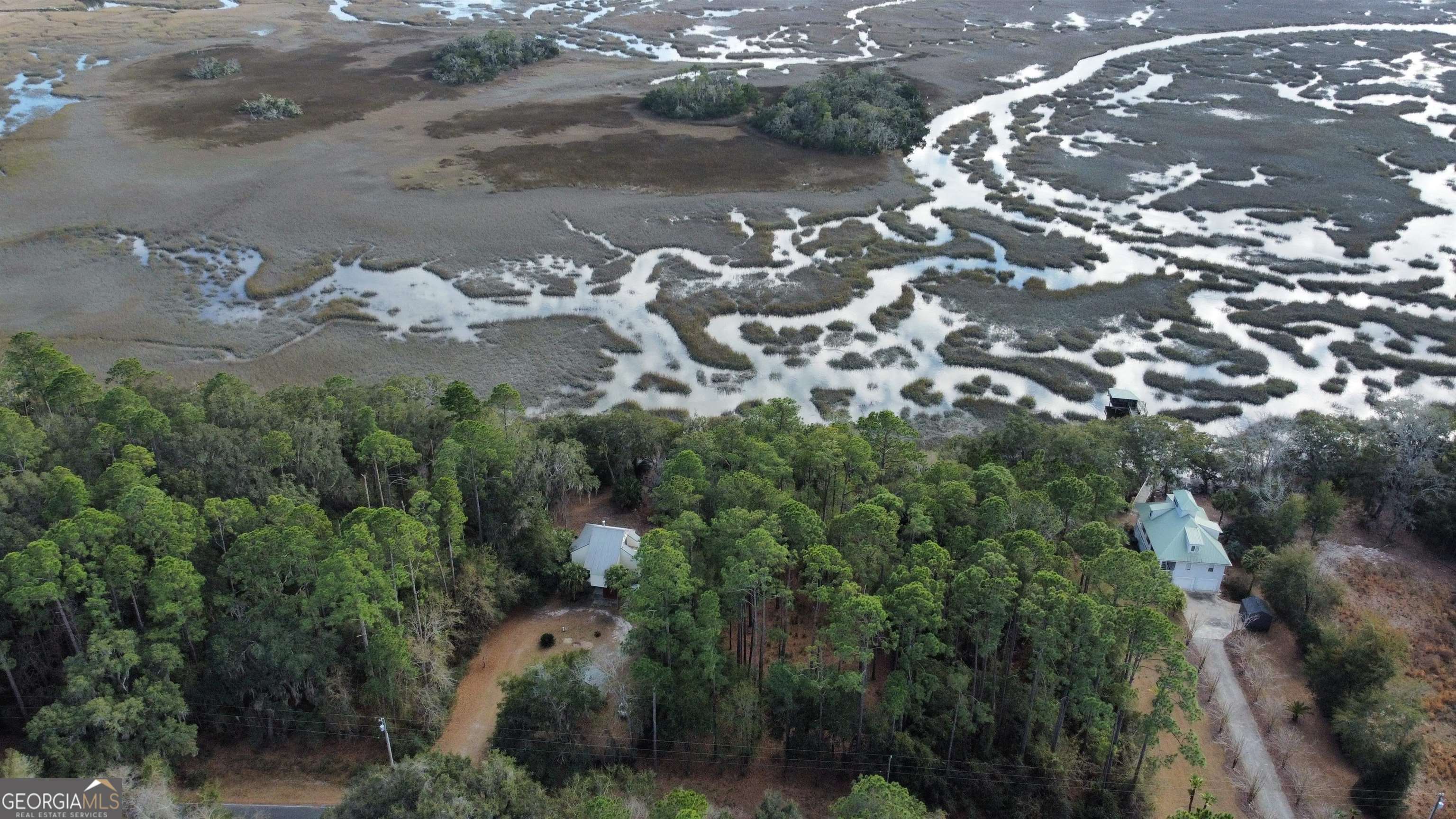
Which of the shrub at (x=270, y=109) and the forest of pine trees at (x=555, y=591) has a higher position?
the shrub at (x=270, y=109)

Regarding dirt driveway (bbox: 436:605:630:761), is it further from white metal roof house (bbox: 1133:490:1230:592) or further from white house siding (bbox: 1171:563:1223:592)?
white house siding (bbox: 1171:563:1223:592)

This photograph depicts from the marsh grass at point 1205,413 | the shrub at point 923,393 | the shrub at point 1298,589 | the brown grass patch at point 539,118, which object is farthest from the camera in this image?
the brown grass patch at point 539,118

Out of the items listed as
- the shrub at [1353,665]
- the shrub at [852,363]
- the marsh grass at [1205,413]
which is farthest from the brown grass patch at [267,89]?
the shrub at [1353,665]

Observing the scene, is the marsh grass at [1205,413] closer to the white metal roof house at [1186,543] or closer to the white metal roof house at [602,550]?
the white metal roof house at [1186,543]

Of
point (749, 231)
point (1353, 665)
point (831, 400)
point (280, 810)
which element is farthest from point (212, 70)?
point (1353, 665)

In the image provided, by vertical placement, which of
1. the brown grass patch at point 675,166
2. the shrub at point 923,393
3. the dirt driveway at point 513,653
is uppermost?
the brown grass patch at point 675,166

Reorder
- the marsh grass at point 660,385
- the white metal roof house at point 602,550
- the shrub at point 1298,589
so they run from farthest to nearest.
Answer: the marsh grass at point 660,385 < the white metal roof house at point 602,550 < the shrub at point 1298,589

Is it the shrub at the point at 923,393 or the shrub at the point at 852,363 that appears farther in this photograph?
the shrub at the point at 852,363

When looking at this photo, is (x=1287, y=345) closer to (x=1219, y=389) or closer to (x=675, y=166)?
(x=1219, y=389)
